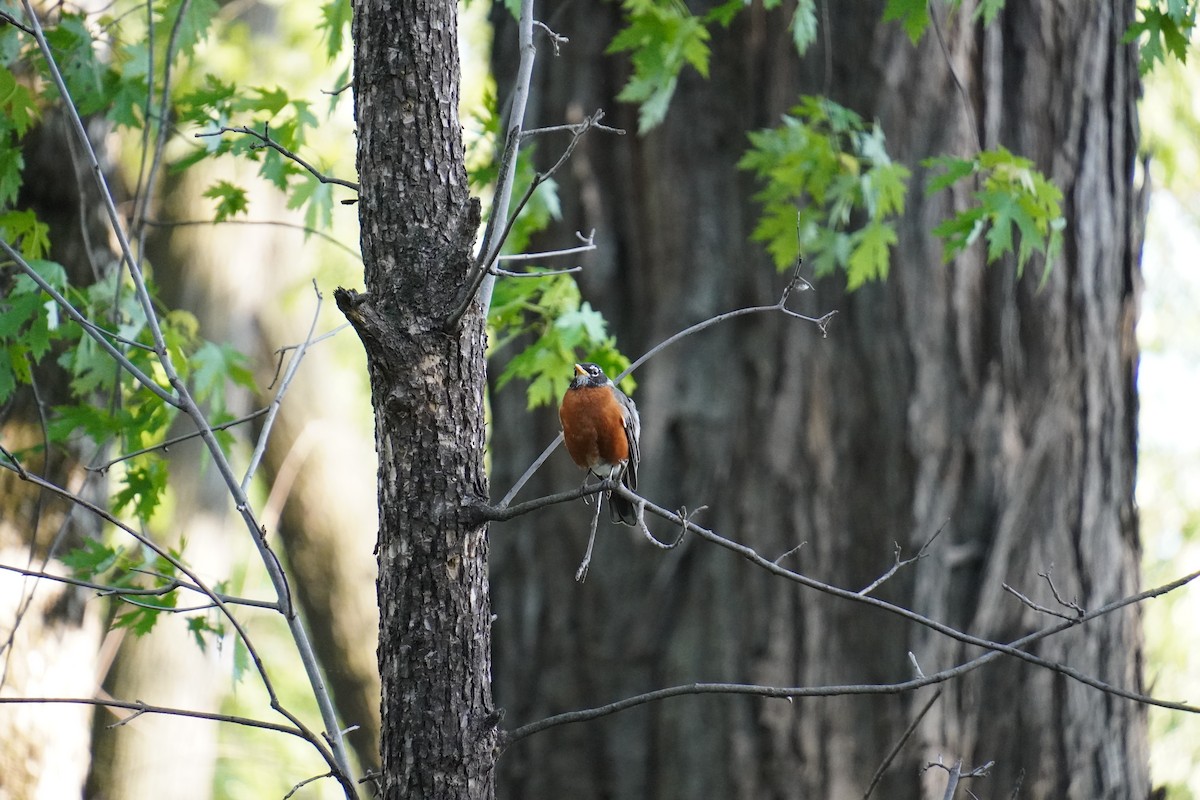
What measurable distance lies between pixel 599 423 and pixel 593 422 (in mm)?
19

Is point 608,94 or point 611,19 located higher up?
point 611,19

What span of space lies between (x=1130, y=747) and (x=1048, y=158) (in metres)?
2.44

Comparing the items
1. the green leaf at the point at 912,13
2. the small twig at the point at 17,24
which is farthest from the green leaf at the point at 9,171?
the green leaf at the point at 912,13

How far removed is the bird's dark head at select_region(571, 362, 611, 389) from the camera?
3350 millimetres

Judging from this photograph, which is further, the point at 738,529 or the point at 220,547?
the point at 220,547

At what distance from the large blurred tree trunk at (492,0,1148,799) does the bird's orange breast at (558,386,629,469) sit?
3.76ft

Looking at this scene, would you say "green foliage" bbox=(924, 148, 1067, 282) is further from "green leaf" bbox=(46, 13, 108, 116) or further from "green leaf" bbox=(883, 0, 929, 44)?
"green leaf" bbox=(46, 13, 108, 116)

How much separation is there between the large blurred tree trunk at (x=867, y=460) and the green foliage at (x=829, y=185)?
0.47 meters

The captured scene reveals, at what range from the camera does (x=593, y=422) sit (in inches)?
136

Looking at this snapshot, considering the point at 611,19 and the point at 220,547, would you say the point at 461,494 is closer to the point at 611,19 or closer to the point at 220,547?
the point at 611,19

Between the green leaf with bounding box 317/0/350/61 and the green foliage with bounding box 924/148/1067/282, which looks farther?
the green leaf with bounding box 317/0/350/61

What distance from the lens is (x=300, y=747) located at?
38.3ft

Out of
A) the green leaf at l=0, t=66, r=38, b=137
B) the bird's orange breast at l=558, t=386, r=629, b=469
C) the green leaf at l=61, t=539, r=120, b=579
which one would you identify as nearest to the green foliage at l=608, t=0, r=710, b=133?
the bird's orange breast at l=558, t=386, r=629, b=469

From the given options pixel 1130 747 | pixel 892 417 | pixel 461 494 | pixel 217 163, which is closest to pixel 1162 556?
pixel 1130 747
